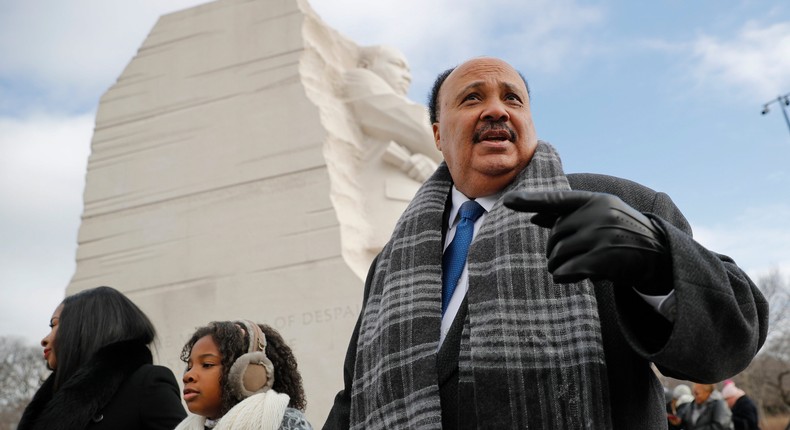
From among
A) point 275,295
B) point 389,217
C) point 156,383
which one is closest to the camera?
point 156,383

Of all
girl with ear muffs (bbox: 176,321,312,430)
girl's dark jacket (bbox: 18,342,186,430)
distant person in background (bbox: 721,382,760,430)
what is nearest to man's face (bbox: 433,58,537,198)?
girl with ear muffs (bbox: 176,321,312,430)

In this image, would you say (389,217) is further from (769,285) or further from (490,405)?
(769,285)

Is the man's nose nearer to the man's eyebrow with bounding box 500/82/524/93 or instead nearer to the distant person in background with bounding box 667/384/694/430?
the man's eyebrow with bounding box 500/82/524/93

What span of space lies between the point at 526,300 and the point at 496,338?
8 cm

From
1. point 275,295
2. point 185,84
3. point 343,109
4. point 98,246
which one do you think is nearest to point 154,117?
point 185,84

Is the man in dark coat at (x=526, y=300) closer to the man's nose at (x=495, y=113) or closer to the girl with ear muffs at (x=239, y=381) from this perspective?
the man's nose at (x=495, y=113)

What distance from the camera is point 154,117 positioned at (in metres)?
6.53

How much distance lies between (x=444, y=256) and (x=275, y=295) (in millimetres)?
4041

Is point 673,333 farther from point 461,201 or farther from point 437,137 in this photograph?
point 437,137

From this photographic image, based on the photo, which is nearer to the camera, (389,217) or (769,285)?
(389,217)

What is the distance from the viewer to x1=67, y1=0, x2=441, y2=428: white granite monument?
552 cm

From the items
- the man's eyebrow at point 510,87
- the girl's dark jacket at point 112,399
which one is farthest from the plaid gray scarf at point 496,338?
the girl's dark jacket at point 112,399

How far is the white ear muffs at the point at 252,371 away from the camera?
7.86 feet

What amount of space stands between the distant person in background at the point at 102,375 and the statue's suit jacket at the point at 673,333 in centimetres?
144
